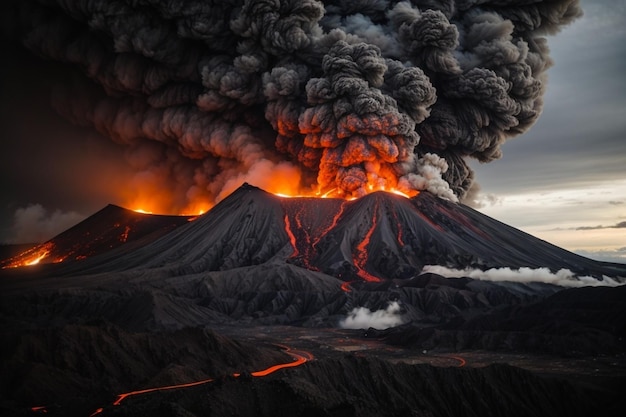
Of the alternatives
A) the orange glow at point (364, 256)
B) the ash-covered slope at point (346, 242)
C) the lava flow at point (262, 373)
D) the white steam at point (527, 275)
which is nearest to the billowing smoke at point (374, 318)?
the orange glow at point (364, 256)

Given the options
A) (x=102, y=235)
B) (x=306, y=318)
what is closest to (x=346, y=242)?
(x=306, y=318)

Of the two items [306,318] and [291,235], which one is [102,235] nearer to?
[291,235]

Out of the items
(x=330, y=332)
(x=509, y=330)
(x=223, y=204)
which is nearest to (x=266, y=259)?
(x=223, y=204)

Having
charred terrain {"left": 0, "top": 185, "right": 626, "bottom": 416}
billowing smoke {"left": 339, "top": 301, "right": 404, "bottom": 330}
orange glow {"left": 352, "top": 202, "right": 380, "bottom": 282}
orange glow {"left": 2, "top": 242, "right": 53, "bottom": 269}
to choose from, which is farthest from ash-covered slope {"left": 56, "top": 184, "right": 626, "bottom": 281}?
orange glow {"left": 2, "top": 242, "right": 53, "bottom": 269}

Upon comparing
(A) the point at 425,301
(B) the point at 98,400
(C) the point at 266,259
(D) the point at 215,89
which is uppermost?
(D) the point at 215,89

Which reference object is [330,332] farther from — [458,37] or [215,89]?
[458,37]

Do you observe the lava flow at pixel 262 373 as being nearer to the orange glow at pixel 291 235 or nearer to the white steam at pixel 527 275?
the white steam at pixel 527 275
